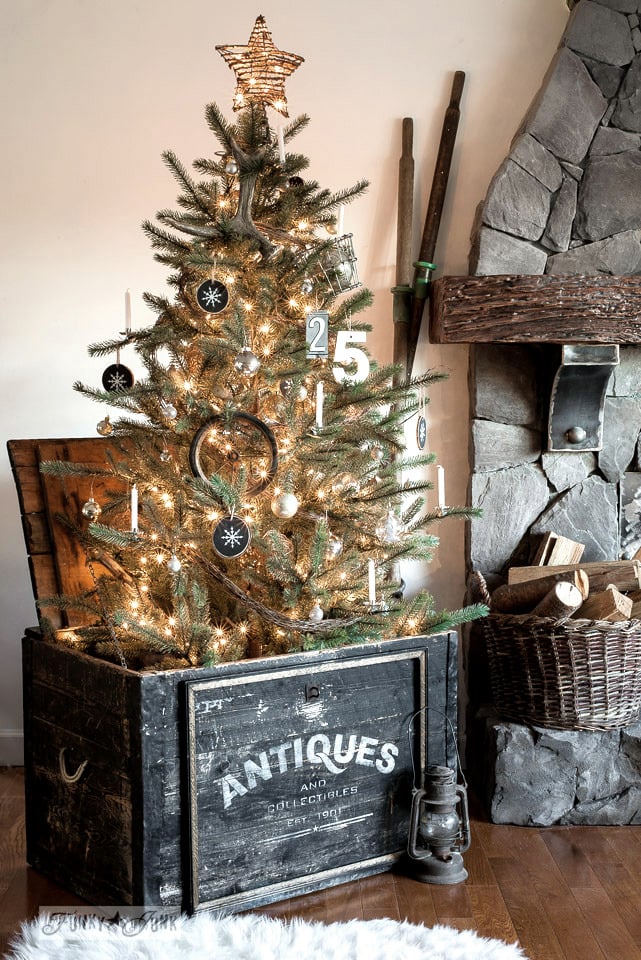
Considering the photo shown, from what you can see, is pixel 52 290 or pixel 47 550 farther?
pixel 52 290

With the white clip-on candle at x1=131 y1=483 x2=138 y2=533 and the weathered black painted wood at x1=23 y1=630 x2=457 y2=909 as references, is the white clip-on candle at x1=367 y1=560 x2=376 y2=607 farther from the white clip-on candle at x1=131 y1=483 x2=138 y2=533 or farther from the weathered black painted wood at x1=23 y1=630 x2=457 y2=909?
the white clip-on candle at x1=131 y1=483 x2=138 y2=533

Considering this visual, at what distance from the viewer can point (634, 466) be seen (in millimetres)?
3352

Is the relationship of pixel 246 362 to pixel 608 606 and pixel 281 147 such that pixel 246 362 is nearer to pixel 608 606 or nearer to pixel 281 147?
pixel 281 147

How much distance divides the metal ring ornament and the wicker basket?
0.98 metres

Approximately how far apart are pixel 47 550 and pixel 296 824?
1.01m

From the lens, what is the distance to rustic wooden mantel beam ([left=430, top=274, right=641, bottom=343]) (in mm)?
3020

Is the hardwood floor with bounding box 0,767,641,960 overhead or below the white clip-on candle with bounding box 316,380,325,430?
below

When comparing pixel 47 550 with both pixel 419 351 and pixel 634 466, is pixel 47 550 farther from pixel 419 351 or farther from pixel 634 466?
pixel 634 466

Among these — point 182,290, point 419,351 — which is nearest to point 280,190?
point 182,290

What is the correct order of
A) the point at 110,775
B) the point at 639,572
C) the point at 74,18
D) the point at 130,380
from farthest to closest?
1. the point at 74,18
2. the point at 639,572
3. the point at 130,380
4. the point at 110,775

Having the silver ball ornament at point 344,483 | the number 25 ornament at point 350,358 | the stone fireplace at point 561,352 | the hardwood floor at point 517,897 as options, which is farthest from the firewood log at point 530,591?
the number 25 ornament at point 350,358

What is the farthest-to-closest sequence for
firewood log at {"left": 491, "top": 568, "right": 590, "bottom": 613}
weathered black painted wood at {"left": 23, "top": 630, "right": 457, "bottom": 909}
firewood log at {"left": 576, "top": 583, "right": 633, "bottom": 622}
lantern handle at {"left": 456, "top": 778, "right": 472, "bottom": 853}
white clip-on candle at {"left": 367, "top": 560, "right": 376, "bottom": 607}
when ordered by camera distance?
firewood log at {"left": 491, "top": 568, "right": 590, "bottom": 613}, firewood log at {"left": 576, "top": 583, "right": 633, "bottom": 622}, lantern handle at {"left": 456, "top": 778, "right": 472, "bottom": 853}, white clip-on candle at {"left": 367, "top": 560, "right": 376, "bottom": 607}, weathered black painted wood at {"left": 23, "top": 630, "right": 457, "bottom": 909}

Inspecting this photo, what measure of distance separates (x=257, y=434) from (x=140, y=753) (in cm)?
77

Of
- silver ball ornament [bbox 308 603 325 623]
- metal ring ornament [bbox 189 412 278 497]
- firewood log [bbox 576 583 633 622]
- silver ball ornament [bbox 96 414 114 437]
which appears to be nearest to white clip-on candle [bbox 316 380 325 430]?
metal ring ornament [bbox 189 412 278 497]
